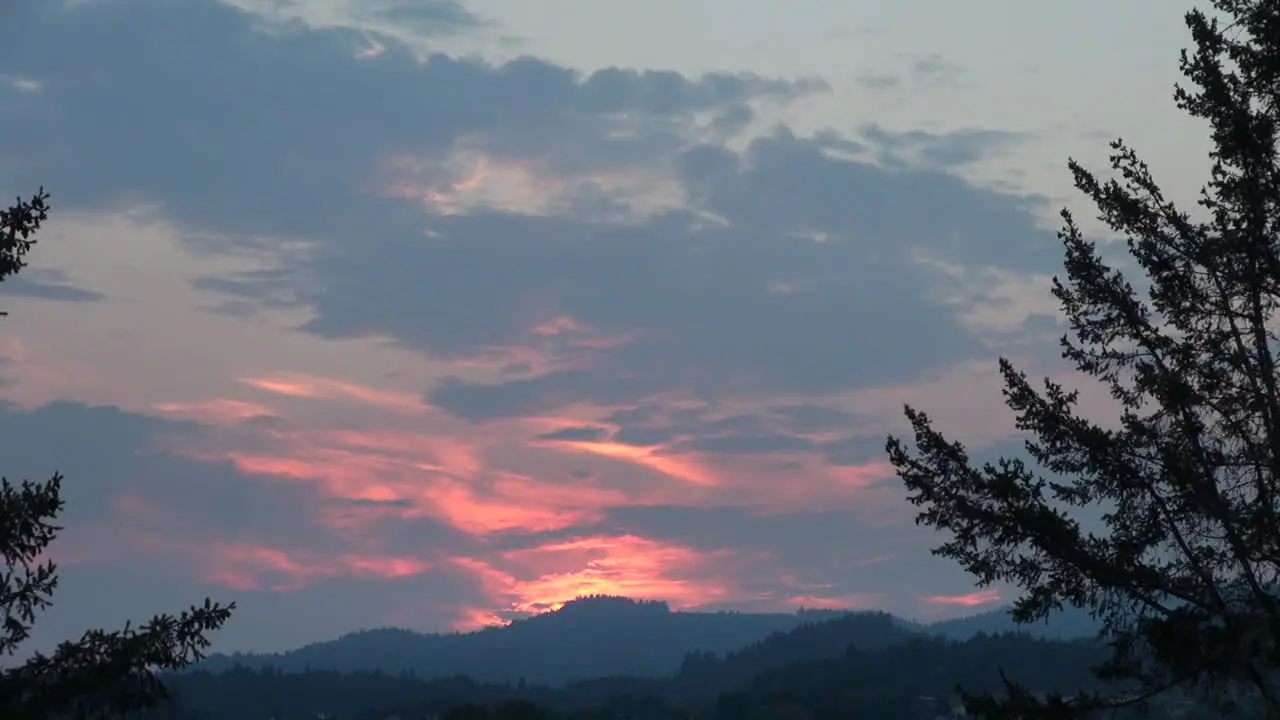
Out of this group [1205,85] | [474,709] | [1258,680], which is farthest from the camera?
[474,709]

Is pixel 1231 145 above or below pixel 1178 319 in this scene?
above

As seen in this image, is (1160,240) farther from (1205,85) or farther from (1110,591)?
(1110,591)

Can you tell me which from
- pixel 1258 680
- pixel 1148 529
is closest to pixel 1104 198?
pixel 1148 529

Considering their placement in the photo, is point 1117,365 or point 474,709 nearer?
point 1117,365

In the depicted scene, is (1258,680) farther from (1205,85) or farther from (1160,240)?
(1205,85)

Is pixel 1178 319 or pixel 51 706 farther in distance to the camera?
pixel 1178 319

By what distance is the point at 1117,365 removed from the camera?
21.9 meters

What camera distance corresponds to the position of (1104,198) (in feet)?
74.7

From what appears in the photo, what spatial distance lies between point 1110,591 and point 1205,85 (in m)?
7.91

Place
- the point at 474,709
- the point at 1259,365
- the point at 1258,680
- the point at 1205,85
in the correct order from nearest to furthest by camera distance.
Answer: the point at 1258,680 → the point at 1259,365 → the point at 1205,85 → the point at 474,709

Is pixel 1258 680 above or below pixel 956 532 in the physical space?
below

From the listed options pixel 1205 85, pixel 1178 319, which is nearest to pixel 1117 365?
pixel 1178 319

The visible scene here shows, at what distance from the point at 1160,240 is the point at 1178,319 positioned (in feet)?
4.43

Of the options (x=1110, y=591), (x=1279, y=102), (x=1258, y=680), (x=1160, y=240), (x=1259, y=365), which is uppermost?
(x=1279, y=102)
